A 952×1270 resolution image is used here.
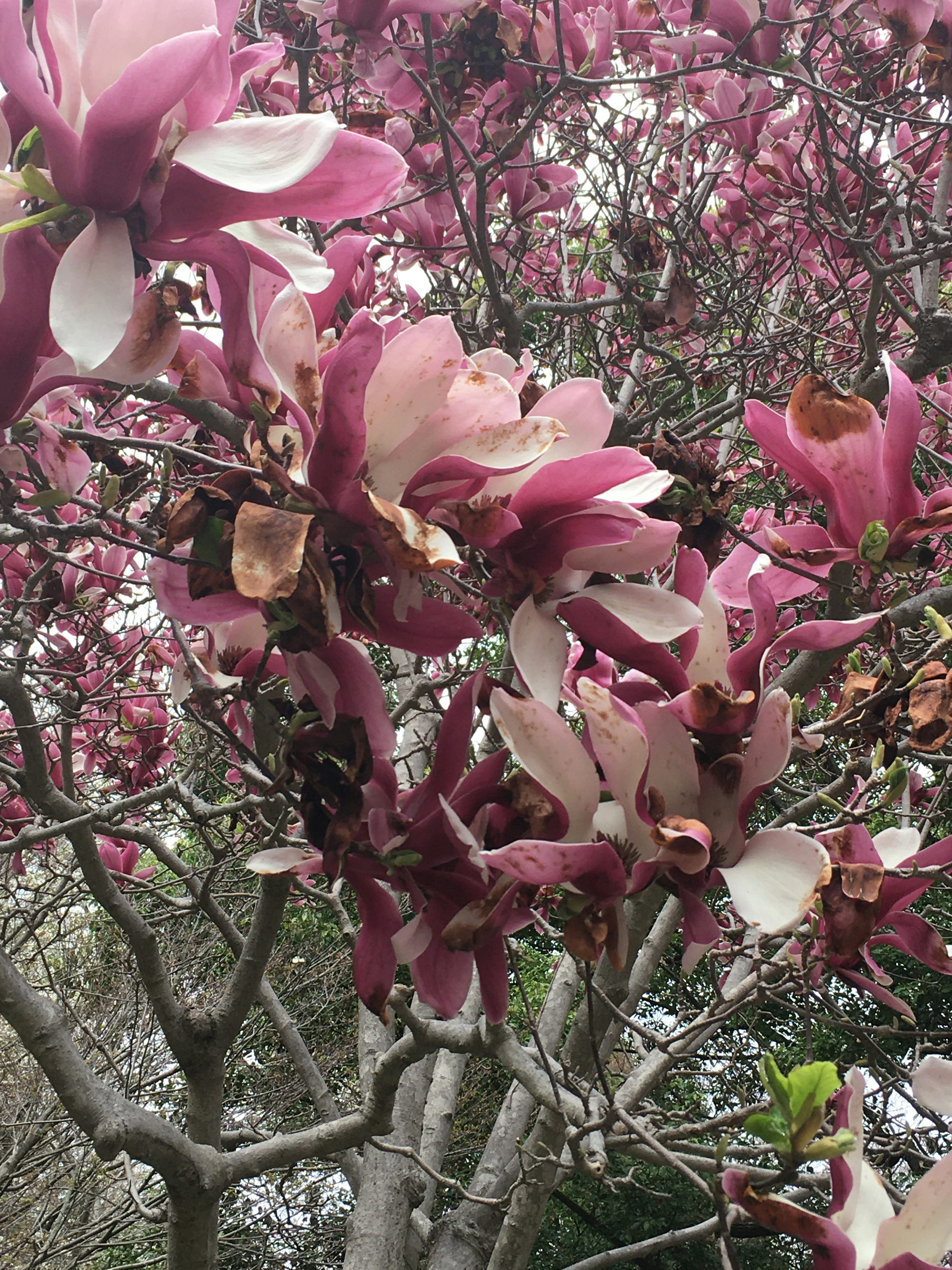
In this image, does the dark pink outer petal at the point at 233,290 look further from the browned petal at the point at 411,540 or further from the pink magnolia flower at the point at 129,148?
the browned petal at the point at 411,540

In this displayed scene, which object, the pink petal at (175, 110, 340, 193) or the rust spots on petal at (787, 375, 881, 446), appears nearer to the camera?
the pink petal at (175, 110, 340, 193)

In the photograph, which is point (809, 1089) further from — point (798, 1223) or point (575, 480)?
point (575, 480)

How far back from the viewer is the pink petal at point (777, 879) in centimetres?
50

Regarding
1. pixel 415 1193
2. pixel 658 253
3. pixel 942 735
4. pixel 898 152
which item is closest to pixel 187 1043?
pixel 415 1193

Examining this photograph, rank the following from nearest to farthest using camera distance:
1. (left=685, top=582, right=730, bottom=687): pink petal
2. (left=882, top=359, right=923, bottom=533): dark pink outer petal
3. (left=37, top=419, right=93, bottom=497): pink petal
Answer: (left=685, top=582, right=730, bottom=687): pink petal → (left=882, top=359, right=923, bottom=533): dark pink outer petal → (left=37, top=419, right=93, bottom=497): pink petal

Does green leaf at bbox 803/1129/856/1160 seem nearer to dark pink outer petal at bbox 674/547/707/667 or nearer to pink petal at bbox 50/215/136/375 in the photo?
dark pink outer petal at bbox 674/547/707/667

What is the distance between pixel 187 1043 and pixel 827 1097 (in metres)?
2.10

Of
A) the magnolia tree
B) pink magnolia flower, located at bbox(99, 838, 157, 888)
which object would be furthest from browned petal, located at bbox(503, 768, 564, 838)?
pink magnolia flower, located at bbox(99, 838, 157, 888)

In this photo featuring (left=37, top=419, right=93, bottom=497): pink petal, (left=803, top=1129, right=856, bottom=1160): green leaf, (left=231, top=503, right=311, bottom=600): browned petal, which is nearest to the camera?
(left=231, top=503, right=311, bottom=600): browned petal

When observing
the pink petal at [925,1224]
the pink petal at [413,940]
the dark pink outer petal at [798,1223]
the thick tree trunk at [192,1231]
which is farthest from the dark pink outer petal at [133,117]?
the thick tree trunk at [192,1231]

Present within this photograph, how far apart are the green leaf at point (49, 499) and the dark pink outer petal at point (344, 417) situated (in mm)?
229

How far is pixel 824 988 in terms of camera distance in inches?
74.0

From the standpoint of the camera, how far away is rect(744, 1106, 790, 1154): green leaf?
0.52 metres

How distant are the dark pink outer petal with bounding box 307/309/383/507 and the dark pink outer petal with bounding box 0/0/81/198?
0.15 metres
